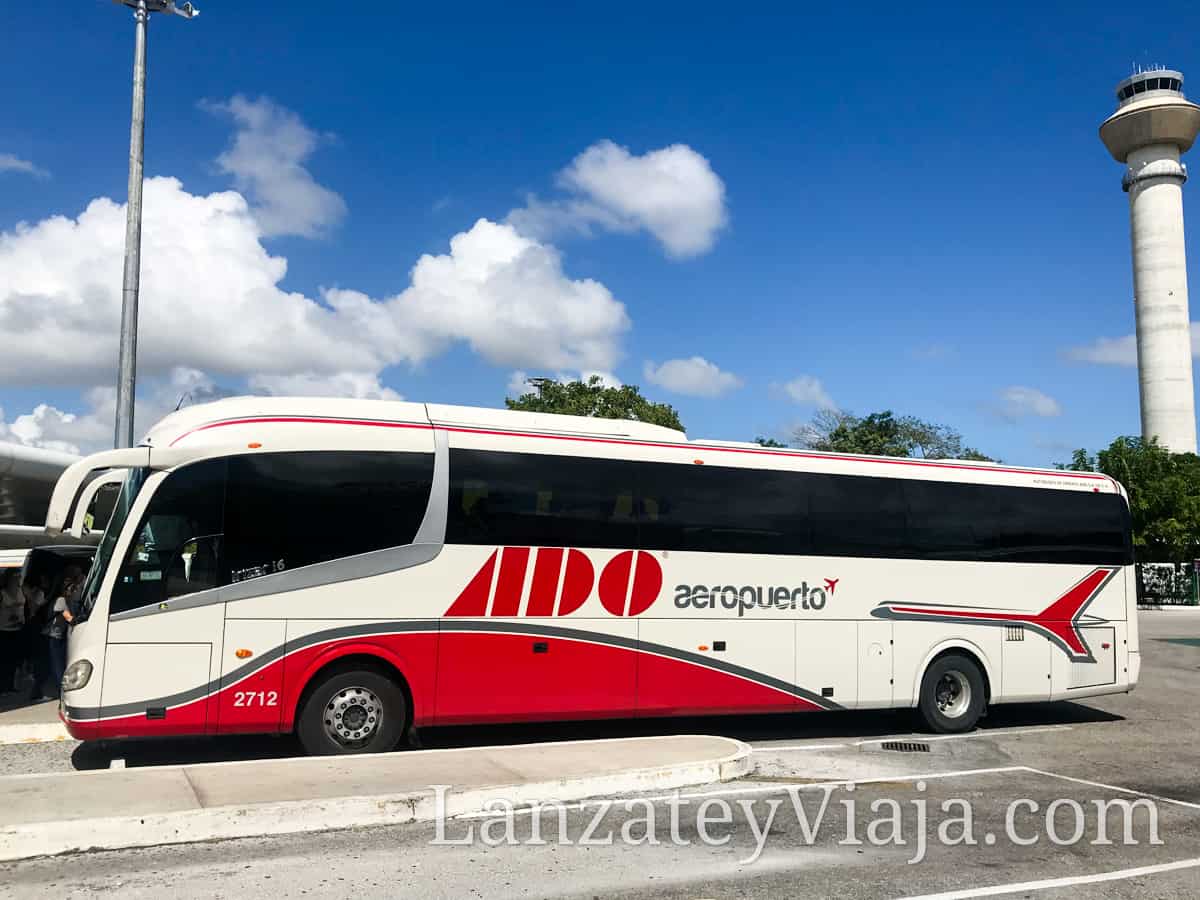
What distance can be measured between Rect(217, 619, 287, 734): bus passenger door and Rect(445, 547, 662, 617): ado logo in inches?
73.6

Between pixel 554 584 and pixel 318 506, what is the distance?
278cm

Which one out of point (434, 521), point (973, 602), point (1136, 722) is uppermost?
point (434, 521)

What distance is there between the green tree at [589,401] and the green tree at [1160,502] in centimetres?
2288

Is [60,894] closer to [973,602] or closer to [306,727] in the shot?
[306,727]

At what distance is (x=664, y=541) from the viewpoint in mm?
12188

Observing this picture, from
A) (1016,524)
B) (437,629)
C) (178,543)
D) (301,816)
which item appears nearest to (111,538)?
(178,543)

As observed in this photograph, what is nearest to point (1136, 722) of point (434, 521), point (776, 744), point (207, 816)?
point (776, 744)

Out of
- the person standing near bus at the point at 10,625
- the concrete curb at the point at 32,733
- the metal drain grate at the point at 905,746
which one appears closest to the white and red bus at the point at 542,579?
the metal drain grate at the point at 905,746

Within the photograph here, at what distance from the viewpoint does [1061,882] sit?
23.1 ft

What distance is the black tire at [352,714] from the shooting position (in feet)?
34.1

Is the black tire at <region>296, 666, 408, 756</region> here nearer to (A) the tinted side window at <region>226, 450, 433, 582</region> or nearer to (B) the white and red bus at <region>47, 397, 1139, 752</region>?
(B) the white and red bus at <region>47, 397, 1139, 752</region>

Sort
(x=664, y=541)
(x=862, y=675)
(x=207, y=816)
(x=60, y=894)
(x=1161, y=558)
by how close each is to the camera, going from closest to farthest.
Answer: (x=60, y=894), (x=207, y=816), (x=664, y=541), (x=862, y=675), (x=1161, y=558)

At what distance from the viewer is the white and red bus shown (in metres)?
10.0

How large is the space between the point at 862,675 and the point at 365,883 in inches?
329
